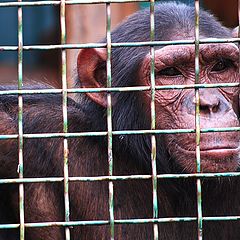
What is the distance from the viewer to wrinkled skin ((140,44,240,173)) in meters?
3.21

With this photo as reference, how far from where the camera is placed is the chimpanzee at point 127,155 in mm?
3494

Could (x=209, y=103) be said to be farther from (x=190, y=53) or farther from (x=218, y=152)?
(x=190, y=53)

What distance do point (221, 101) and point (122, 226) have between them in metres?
0.74

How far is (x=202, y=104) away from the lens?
321 cm

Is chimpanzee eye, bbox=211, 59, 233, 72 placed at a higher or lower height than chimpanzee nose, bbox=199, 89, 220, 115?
higher

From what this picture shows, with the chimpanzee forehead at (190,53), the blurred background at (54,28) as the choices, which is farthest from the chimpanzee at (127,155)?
the blurred background at (54,28)

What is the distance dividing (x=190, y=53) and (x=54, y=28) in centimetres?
592

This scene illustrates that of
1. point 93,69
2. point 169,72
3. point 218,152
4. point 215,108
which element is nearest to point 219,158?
point 218,152

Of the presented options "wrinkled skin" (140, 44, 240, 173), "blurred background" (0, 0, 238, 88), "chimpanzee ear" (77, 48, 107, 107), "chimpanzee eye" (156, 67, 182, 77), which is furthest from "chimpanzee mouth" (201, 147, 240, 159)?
"blurred background" (0, 0, 238, 88)

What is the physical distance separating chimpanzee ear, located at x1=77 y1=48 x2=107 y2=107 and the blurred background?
4.10ft

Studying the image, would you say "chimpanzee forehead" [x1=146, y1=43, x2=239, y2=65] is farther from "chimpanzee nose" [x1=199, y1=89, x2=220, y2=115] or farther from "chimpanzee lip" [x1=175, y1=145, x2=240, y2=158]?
"chimpanzee lip" [x1=175, y1=145, x2=240, y2=158]

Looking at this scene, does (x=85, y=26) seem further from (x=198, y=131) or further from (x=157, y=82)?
(x=198, y=131)

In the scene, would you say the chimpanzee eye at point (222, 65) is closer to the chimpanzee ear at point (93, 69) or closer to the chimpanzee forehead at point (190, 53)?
the chimpanzee forehead at point (190, 53)

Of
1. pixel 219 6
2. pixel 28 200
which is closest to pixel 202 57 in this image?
pixel 28 200
